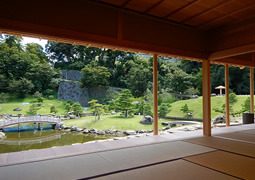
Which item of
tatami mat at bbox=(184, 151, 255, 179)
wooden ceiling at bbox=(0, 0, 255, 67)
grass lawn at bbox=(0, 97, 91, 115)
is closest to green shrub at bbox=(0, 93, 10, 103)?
grass lawn at bbox=(0, 97, 91, 115)

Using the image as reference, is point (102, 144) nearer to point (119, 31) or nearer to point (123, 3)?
point (119, 31)

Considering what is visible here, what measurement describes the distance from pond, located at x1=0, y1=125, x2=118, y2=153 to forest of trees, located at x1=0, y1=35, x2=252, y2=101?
4085 millimetres

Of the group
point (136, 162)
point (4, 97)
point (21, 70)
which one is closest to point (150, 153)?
point (136, 162)

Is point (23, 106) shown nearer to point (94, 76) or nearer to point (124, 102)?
point (94, 76)

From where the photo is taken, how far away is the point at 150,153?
3.00 metres

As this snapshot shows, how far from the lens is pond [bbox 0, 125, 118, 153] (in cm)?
782

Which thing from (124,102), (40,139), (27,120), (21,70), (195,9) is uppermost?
(21,70)

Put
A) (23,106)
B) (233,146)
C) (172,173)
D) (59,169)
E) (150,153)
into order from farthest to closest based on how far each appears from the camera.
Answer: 1. (23,106)
2. (233,146)
3. (150,153)
4. (59,169)
5. (172,173)

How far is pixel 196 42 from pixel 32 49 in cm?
1338

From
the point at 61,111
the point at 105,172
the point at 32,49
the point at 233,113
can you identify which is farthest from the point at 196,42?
the point at 32,49

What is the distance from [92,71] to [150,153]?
11.4m

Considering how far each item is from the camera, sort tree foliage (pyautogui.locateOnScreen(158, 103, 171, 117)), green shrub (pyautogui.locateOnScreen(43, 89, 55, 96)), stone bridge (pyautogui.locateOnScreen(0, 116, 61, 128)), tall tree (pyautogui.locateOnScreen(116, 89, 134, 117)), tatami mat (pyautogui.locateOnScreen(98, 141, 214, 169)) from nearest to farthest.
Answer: tatami mat (pyautogui.locateOnScreen(98, 141, 214, 169))
stone bridge (pyautogui.locateOnScreen(0, 116, 61, 128))
tall tree (pyautogui.locateOnScreen(116, 89, 134, 117))
tree foliage (pyautogui.locateOnScreen(158, 103, 171, 117))
green shrub (pyautogui.locateOnScreen(43, 89, 55, 96))

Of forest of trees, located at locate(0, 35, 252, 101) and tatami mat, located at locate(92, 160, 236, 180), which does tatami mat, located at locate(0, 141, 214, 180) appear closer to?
tatami mat, located at locate(92, 160, 236, 180)

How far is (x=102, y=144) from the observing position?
11.8 feet
